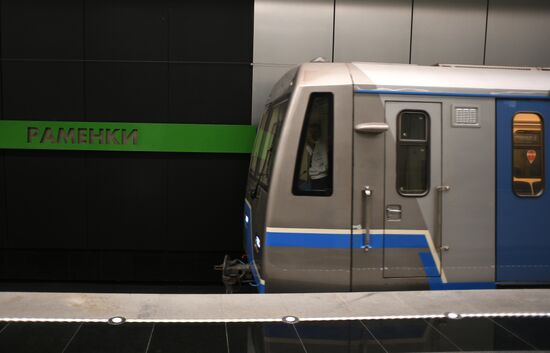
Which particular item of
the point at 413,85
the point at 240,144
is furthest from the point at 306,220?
the point at 240,144

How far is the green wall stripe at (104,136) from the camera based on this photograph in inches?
329

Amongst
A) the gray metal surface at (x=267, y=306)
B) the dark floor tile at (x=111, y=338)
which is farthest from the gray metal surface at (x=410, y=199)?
the dark floor tile at (x=111, y=338)

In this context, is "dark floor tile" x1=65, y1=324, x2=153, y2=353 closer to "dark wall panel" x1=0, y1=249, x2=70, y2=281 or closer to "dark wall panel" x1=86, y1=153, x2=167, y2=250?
"dark wall panel" x1=86, y1=153, x2=167, y2=250

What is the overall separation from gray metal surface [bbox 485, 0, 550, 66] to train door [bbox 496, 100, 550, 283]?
3525 mm

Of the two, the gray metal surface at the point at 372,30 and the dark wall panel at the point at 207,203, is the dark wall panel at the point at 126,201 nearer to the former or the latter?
the dark wall panel at the point at 207,203

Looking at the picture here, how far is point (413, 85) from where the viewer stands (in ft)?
17.5

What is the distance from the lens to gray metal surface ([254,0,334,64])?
8.46m

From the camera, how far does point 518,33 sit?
8.73 m

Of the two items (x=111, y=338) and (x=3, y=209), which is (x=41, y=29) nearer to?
(x=3, y=209)

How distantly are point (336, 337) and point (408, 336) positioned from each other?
0.59 metres

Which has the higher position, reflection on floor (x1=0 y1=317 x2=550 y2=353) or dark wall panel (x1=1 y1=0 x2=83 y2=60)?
dark wall panel (x1=1 y1=0 x2=83 y2=60)

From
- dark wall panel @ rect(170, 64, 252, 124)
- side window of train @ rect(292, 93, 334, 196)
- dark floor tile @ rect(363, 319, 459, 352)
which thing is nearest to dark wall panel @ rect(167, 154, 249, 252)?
dark wall panel @ rect(170, 64, 252, 124)

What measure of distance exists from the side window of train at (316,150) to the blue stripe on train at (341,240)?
0.43 m

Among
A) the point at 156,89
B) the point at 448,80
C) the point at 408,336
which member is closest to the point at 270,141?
the point at 448,80
